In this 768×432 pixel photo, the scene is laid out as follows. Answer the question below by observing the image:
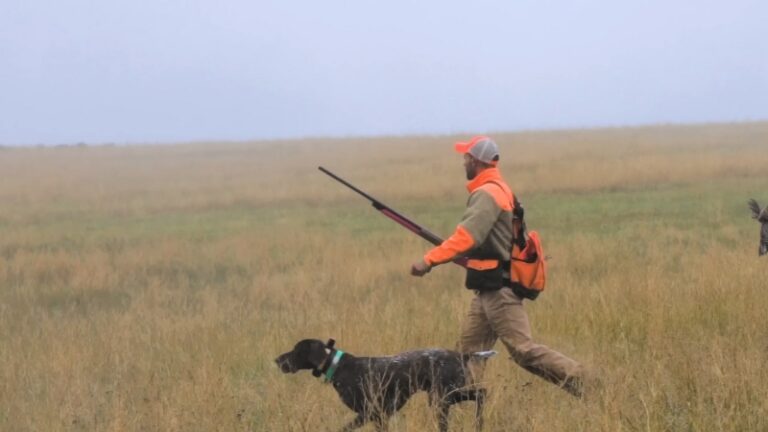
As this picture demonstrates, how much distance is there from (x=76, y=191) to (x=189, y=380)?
906 inches

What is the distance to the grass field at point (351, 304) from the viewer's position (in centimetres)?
524

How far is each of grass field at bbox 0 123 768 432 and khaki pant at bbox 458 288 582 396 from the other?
0.18m

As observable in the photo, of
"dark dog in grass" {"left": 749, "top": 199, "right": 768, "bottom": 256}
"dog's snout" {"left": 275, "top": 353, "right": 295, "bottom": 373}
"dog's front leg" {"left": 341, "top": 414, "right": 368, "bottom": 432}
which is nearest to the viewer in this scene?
"dog's front leg" {"left": 341, "top": 414, "right": 368, "bottom": 432}

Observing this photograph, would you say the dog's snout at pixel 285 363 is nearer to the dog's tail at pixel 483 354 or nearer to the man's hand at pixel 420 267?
the man's hand at pixel 420 267

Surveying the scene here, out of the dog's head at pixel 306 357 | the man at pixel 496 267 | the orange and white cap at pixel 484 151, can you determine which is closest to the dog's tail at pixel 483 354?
the man at pixel 496 267

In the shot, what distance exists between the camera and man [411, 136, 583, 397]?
503 cm

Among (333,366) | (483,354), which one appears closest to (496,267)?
(483,354)

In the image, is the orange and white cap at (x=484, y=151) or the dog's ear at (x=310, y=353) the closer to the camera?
the dog's ear at (x=310, y=353)

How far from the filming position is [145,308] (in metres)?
9.84

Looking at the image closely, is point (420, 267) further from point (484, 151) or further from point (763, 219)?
point (763, 219)

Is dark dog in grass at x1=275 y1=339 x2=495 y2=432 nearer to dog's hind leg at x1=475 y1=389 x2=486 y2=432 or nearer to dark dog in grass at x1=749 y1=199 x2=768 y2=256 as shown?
dog's hind leg at x1=475 y1=389 x2=486 y2=432

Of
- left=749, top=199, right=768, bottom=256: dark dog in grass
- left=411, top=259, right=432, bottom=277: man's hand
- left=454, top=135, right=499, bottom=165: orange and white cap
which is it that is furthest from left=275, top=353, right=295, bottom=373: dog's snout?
left=749, top=199, right=768, bottom=256: dark dog in grass

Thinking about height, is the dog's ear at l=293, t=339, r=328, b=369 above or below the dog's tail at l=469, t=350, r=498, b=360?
above

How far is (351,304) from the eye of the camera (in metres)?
9.16
